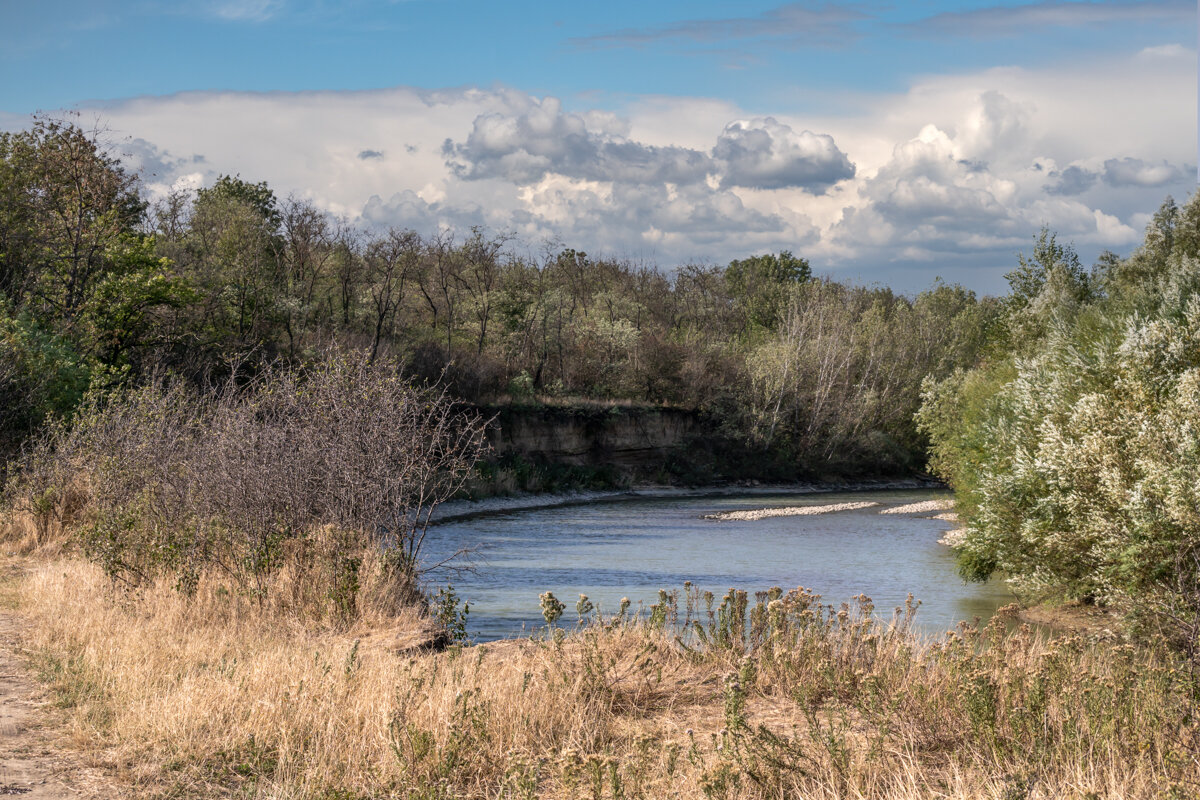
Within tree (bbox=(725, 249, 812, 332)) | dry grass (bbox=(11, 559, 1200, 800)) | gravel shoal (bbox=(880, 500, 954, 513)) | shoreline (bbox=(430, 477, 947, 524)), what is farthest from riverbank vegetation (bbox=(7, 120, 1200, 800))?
tree (bbox=(725, 249, 812, 332))

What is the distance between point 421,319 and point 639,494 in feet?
51.3

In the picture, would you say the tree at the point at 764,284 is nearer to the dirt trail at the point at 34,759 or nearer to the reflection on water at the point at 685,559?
the reflection on water at the point at 685,559

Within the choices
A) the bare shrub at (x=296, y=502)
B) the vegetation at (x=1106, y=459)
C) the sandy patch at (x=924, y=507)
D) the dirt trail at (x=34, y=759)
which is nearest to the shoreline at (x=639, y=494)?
the sandy patch at (x=924, y=507)

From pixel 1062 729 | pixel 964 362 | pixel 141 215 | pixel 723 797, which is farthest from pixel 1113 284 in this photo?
pixel 964 362

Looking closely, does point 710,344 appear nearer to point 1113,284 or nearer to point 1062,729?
point 1113,284

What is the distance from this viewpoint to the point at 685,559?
3170 centimetres

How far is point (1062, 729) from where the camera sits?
681cm

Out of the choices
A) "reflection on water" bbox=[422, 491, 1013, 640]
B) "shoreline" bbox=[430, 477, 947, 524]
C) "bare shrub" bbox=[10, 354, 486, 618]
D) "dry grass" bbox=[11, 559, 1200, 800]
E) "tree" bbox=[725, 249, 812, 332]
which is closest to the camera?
"dry grass" bbox=[11, 559, 1200, 800]

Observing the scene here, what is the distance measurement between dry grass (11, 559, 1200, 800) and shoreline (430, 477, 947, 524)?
31.6m

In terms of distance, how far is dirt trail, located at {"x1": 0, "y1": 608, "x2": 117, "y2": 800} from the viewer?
613 cm

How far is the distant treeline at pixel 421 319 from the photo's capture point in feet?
100

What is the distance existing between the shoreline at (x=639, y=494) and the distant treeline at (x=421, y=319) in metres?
1.81

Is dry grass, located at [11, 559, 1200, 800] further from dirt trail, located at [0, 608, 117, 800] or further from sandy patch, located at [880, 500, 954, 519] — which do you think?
sandy patch, located at [880, 500, 954, 519]

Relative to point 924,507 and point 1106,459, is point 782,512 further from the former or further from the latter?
point 1106,459
